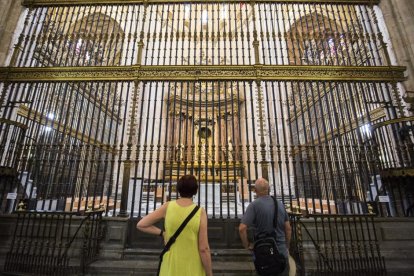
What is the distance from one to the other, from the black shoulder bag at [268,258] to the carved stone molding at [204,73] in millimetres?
4072

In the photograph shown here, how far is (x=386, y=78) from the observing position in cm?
536

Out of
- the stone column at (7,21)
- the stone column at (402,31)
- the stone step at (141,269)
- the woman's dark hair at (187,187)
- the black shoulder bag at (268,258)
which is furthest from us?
the stone column at (7,21)

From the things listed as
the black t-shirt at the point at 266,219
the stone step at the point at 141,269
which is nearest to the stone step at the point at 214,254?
the stone step at the point at 141,269

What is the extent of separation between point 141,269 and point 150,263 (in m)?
0.24

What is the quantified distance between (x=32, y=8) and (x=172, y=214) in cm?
809

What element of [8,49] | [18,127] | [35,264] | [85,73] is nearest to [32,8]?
[8,49]

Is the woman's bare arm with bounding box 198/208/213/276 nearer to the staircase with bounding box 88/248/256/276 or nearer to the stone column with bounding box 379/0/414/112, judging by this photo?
the staircase with bounding box 88/248/256/276

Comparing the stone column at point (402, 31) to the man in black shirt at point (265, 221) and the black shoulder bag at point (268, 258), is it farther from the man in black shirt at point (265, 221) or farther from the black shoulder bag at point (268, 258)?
the black shoulder bag at point (268, 258)

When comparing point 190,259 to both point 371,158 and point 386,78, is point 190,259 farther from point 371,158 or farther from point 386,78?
point 386,78

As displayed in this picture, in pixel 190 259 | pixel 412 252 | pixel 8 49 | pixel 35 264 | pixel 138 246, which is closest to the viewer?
pixel 190 259

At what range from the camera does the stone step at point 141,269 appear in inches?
132

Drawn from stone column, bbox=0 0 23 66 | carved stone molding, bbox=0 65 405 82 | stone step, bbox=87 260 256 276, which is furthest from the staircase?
stone column, bbox=0 0 23 66

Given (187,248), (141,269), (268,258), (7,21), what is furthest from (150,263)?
(7,21)

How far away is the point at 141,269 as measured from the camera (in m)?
3.48
